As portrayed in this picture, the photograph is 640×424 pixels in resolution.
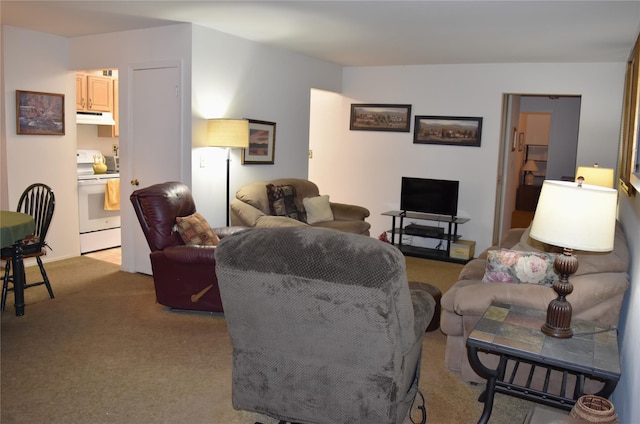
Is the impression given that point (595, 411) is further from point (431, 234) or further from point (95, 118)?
point (95, 118)

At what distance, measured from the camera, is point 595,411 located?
75.4 inches

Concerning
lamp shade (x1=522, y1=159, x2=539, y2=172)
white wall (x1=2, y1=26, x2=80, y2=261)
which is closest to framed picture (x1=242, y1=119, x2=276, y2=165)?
white wall (x1=2, y1=26, x2=80, y2=261)

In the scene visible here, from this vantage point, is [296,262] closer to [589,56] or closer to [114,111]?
[589,56]

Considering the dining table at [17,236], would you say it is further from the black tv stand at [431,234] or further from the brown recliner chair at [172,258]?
the black tv stand at [431,234]

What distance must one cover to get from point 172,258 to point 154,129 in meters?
1.71

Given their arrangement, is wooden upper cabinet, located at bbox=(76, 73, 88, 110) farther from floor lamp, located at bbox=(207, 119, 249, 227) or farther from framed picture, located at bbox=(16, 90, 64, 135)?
floor lamp, located at bbox=(207, 119, 249, 227)

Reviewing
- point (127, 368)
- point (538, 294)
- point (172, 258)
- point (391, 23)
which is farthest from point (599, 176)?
point (127, 368)

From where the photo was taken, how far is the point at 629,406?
7.11 feet

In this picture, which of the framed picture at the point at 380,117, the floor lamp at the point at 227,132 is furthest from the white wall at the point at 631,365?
the framed picture at the point at 380,117

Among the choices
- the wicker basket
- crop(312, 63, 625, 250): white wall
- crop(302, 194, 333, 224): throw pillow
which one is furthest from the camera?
crop(312, 63, 625, 250): white wall

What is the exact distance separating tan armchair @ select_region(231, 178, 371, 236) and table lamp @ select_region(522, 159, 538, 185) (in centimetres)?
592

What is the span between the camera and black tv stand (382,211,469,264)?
6609 millimetres

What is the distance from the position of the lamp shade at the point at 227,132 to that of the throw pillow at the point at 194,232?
93 cm

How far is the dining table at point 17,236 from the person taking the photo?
3506mm
